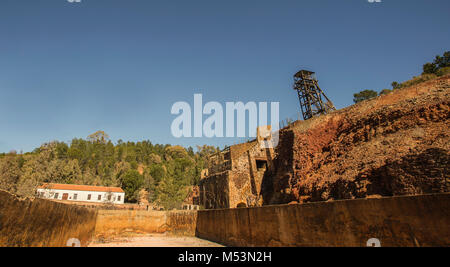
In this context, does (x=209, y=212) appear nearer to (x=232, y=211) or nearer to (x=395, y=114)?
(x=232, y=211)

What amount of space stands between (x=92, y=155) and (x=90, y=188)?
3571cm

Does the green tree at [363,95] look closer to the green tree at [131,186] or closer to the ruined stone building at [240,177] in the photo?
the ruined stone building at [240,177]

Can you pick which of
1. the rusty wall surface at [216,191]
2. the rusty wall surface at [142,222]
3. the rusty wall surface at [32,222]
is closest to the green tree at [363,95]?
the rusty wall surface at [216,191]

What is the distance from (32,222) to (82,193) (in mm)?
47929

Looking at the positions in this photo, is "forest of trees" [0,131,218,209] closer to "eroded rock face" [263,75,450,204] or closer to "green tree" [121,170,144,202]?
"green tree" [121,170,144,202]

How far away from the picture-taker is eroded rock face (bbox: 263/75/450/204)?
1158 cm

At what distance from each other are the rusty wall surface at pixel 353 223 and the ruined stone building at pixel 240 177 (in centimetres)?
1352

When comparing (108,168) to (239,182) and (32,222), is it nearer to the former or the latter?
(239,182)

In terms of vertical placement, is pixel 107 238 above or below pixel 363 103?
below

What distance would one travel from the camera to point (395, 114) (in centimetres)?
1522

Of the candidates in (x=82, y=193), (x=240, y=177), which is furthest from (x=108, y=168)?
(x=240, y=177)

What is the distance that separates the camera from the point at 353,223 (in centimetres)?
578

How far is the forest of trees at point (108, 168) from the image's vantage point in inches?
1537
